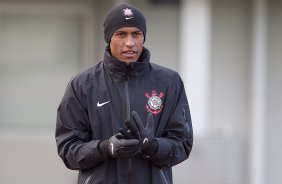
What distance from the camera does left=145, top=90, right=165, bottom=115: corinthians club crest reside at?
12.7ft

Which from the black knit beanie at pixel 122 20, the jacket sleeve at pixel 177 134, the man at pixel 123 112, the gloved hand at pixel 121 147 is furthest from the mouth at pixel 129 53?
the gloved hand at pixel 121 147

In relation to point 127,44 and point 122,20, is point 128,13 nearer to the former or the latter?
point 122,20

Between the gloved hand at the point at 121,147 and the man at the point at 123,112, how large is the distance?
6 cm

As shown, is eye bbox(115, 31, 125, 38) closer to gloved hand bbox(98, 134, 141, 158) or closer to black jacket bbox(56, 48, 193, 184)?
black jacket bbox(56, 48, 193, 184)

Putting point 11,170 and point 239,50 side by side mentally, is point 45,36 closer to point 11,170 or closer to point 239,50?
point 11,170

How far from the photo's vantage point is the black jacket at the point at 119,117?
3.85 meters

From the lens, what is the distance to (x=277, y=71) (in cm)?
1003

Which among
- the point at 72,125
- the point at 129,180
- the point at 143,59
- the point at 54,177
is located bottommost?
the point at 54,177

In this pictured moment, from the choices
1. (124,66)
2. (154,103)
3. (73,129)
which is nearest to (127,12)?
(124,66)

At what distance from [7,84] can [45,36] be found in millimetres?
738

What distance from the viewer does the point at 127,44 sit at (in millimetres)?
3916

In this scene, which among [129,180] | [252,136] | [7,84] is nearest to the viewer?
[129,180]

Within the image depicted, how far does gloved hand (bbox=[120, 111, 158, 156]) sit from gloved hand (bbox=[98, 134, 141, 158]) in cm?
3

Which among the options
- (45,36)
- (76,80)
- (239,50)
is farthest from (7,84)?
(76,80)
